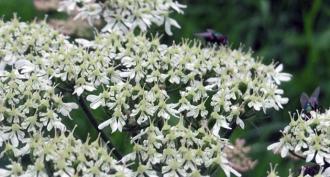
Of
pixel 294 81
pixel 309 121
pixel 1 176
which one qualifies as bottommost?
pixel 294 81

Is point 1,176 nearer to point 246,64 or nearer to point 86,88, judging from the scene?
point 86,88

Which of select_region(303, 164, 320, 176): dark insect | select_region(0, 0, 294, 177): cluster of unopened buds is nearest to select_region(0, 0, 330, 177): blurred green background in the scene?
select_region(0, 0, 294, 177): cluster of unopened buds

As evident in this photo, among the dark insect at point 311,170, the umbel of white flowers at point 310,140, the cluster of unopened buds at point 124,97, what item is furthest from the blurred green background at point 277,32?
the dark insect at point 311,170

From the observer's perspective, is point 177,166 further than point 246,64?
No

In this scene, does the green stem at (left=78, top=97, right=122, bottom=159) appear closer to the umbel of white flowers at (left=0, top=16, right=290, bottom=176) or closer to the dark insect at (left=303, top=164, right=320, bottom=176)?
the umbel of white flowers at (left=0, top=16, right=290, bottom=176)

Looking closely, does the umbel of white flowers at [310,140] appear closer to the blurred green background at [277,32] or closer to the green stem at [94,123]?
the green stem at [94,123]

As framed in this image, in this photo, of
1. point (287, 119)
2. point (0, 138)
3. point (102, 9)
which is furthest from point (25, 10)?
point (0, 138)

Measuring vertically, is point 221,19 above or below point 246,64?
below
